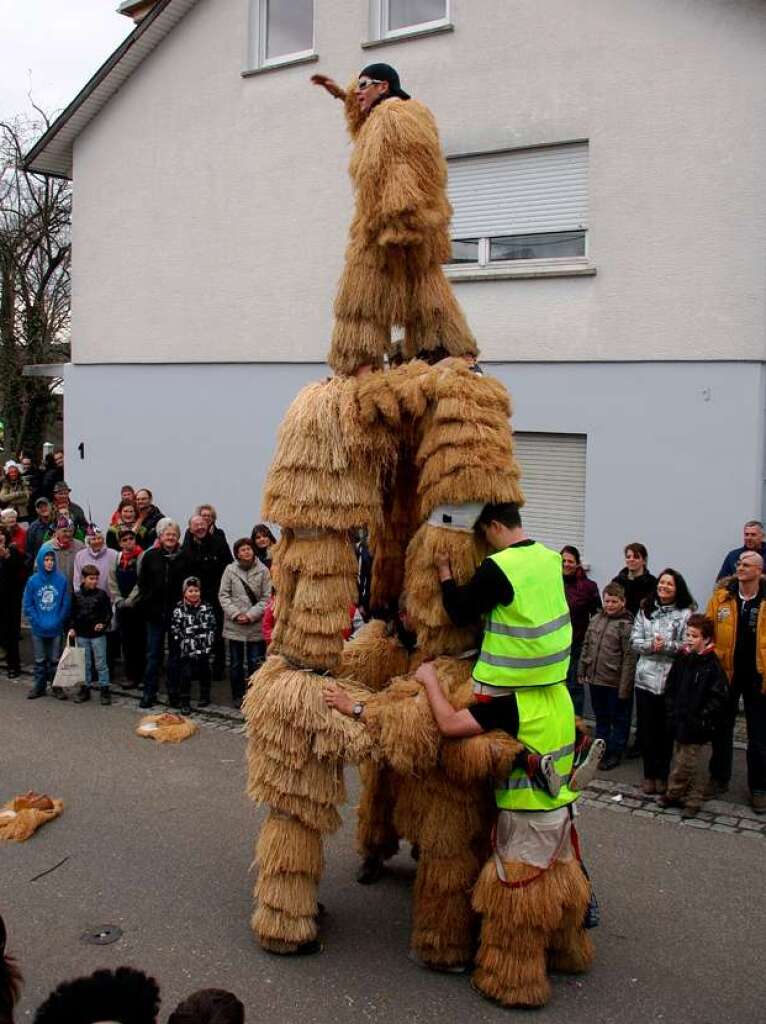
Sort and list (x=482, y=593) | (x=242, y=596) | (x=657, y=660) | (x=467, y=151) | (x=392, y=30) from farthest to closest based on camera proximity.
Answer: (x=392, y=30) < (x=467, y=151) < (x=242, y=596) < (x=657, y=660) < (x=482, y=593)

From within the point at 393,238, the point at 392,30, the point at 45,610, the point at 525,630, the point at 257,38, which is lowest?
the point at 45,610

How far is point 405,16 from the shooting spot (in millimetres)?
11891

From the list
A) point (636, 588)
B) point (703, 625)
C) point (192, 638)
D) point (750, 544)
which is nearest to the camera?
point (703, 625)

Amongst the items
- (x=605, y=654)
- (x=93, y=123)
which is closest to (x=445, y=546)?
(x=605, y=654)

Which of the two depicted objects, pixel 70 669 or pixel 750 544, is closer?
pixel 750 544

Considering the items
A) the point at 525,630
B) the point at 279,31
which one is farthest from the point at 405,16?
the point at 525,630

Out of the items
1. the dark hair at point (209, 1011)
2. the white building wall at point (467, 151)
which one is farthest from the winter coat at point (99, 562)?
the dark hair at point (209, 1011)

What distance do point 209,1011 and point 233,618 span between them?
23.0 ft

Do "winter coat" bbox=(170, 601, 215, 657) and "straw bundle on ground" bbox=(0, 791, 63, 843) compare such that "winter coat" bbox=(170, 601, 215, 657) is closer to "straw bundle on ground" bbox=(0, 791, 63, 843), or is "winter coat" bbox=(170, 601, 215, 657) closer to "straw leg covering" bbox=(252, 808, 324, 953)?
"straw bundle on ground" bbox=(0, 791, 63, 843)

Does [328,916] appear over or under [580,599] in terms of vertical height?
under

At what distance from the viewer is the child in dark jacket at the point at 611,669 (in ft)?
25.8

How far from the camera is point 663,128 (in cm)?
988

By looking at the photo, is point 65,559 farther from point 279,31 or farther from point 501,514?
point 279,31

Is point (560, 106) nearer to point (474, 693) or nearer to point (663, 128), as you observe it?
point (663, 128)
